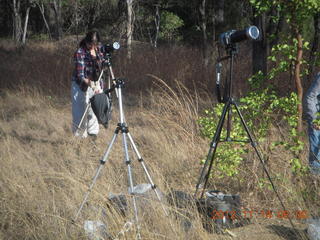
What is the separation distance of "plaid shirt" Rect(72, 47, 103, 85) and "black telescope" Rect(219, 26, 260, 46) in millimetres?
2732

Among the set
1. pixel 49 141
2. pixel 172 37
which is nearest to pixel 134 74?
pixel 49 141

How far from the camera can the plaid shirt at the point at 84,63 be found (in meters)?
6.02

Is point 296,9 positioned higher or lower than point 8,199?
higher

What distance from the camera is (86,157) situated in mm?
5766

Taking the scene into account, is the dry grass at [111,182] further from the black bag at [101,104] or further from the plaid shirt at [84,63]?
the plaid shirt at [84,63]

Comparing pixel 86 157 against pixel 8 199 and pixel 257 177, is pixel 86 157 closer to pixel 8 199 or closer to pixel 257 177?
pixel 8 199

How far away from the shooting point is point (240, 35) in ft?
11.4

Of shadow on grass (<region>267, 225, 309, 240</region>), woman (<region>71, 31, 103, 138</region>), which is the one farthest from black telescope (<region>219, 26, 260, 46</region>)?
woman (<region>71, 31, 103, 138</region>)

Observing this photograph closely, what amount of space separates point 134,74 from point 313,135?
9.00 metres

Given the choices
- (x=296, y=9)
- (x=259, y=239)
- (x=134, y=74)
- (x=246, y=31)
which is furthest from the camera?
(x=134, y=74)

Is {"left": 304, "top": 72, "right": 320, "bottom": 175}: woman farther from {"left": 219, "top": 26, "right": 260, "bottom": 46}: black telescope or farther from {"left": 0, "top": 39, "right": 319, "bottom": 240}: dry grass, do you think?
{"left": 219, "top": 26, "right": 260, "bottom": 46}: black telescope

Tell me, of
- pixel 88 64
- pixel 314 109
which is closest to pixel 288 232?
pixel 314 109

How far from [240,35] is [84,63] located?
301cm
